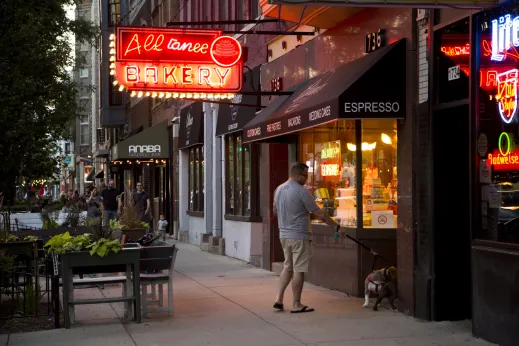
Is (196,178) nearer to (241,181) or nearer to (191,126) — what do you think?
(191,126)

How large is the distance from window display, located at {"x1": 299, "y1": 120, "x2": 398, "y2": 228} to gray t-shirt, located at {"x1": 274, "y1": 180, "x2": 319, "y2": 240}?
141 centimetres

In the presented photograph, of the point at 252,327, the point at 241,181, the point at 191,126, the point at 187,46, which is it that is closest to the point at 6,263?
the point at 252,327

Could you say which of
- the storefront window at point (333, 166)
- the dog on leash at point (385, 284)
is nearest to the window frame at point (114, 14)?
the storefront window at point (333, 166)

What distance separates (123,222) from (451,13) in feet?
23.8

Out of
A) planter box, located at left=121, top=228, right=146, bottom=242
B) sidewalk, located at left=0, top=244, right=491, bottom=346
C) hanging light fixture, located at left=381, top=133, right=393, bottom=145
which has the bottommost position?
sidewalk, located at left=0, top=244, right=491, bottom=346

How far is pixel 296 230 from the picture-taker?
33.2 feet

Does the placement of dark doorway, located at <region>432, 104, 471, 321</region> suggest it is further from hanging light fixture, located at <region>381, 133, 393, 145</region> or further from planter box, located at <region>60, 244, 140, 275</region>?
planter box, located at <region>60, 244, 140, 275</region>

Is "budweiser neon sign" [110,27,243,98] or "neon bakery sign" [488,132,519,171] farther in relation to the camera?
"budweiser neon sign" [110,27,243,98]

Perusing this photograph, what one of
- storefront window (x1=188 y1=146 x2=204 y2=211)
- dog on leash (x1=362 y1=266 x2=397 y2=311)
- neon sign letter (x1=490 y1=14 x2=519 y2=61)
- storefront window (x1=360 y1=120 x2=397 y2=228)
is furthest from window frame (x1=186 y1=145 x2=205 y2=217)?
neon sign letter (x1=490 y1=14 x2=519 y2=61)

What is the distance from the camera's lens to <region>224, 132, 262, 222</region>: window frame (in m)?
16.7

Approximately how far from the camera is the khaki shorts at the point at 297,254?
10.1 metres

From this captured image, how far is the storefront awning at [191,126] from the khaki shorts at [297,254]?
37.1 ft

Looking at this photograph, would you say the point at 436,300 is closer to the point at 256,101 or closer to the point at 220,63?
the point at 220,63

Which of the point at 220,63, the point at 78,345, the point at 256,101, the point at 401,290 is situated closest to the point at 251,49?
the point at 256,101
